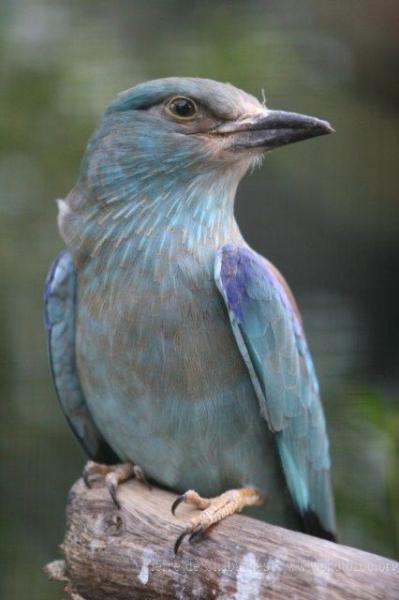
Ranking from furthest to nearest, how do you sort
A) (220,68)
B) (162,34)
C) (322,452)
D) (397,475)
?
(162,34), (220,68), (397,475), (322,452)

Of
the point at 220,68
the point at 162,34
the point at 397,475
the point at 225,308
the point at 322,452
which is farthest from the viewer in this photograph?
the point at 162,34

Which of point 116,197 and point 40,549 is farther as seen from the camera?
point 40,549

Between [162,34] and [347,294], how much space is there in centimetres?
101

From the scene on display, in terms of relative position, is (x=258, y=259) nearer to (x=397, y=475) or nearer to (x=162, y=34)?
(x=397, y=475)

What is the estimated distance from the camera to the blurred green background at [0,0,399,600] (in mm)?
3193

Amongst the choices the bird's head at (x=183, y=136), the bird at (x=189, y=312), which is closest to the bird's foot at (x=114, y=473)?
the bird at (x=189, y=312)

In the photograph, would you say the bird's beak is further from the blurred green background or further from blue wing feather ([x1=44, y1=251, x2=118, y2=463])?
the blurred green background

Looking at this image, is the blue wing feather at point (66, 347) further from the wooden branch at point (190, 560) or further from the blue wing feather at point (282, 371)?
the blue wing feather at point (282, 371)

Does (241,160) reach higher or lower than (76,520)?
higher

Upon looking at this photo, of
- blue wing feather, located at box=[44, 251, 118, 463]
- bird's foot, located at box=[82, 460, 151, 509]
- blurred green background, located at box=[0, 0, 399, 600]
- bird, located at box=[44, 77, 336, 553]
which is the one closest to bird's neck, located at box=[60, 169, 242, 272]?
bird, located at box=[44, 77, 336, 553]

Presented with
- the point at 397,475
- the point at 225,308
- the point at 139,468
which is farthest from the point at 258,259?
the point at 397,475

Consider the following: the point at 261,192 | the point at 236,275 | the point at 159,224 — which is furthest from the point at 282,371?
the point at 261,192

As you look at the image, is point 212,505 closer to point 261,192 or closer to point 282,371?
point 282,371

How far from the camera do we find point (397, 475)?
9.22 feet
